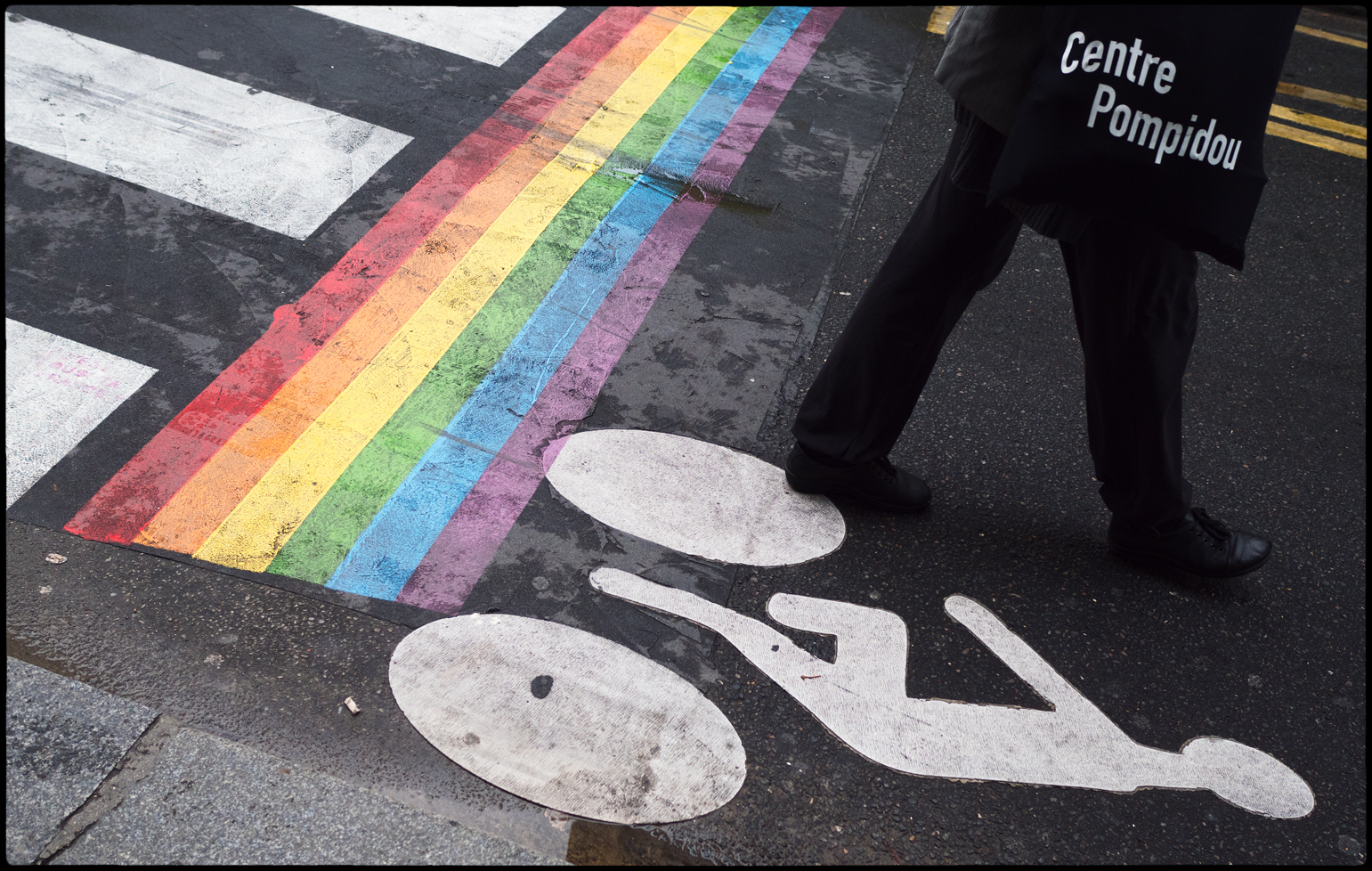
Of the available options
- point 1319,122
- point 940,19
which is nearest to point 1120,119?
point 940,19

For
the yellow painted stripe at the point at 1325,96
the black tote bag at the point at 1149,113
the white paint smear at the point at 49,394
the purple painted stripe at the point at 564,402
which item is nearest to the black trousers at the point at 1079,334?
the black tote bag at the point at 1149,113

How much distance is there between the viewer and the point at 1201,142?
1.81 m

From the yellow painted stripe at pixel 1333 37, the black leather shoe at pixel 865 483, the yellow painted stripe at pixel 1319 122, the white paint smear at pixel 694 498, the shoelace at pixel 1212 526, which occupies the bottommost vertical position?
the white paint smear at pixel 694 498

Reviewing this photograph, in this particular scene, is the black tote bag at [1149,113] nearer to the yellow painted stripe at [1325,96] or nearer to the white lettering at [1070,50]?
the white lettering at [1070,50]

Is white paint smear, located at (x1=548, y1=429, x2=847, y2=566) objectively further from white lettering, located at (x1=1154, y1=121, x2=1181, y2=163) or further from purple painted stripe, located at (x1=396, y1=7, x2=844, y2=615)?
white lettering, located at (x1=1154, y1=121, x2=1181, y2=163)

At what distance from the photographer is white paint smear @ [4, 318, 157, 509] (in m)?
2.42

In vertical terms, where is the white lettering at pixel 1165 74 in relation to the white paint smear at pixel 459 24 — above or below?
above

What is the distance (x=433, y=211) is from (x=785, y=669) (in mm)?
2238

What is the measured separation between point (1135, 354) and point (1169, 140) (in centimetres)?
57

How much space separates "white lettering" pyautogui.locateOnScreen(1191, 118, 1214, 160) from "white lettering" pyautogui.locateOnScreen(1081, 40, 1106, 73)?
262 millimetres

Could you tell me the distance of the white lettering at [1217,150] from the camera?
1.82 m

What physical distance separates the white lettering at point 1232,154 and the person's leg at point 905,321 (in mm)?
455

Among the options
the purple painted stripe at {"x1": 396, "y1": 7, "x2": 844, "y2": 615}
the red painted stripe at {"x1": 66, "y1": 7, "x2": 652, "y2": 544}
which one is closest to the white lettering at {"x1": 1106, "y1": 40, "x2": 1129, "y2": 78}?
the purple painted stripe at {"x1": 396, "y1": 7, "x2": 844, "y2": 615}

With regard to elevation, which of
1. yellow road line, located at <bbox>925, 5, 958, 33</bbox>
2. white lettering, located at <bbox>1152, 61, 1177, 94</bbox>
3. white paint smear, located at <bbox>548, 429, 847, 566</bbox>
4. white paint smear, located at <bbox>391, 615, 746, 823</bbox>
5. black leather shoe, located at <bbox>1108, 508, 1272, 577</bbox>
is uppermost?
white lettering, located at <bbox>1152, 61, 1177, 94</bbox>
